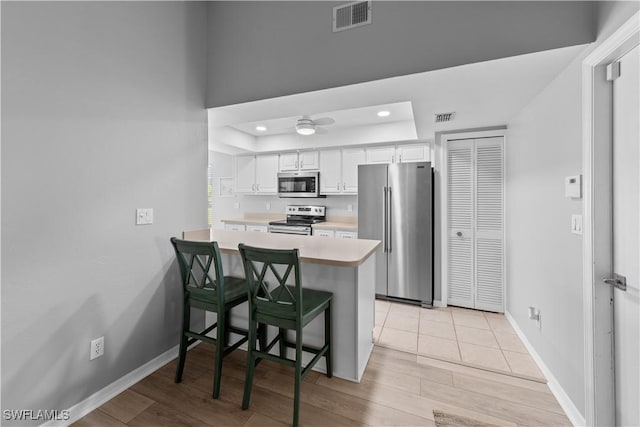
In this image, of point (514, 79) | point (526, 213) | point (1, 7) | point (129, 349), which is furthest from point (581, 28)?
point (129, 349)

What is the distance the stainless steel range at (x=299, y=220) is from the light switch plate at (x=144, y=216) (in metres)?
2.63

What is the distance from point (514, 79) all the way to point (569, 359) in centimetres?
191

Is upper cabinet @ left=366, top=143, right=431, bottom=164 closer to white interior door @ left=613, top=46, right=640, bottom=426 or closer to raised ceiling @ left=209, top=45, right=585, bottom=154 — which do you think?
raised ceiling @ left=209, top=45, right=585, bottom=154

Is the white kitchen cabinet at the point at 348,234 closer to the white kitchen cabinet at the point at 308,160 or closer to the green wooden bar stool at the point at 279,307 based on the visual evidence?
the white kitchen cabinet at the point at 308,160

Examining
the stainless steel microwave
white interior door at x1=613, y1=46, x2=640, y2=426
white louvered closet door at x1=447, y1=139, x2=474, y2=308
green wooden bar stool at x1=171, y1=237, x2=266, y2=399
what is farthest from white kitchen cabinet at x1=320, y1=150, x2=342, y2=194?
white interior door at x1=613, y1=46, x2=640, y2=426

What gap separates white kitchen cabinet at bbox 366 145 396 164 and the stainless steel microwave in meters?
0.92

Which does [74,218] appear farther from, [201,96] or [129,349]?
[201,96]

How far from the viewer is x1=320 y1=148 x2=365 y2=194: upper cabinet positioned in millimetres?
4406

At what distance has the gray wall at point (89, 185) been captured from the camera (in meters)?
1.39

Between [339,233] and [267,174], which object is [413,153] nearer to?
[339,233]

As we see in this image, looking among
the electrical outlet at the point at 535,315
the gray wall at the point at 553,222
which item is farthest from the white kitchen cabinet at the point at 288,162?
the electrical outlet at the point at 535,315

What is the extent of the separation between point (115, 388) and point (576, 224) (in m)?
3.15

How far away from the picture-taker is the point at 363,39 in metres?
1.96

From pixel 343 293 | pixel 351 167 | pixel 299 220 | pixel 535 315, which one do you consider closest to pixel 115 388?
pixel 343 293
